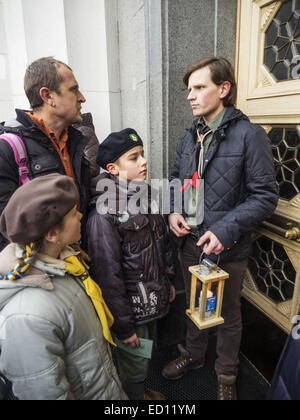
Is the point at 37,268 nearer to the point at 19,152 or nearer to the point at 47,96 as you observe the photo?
the point at 19,152

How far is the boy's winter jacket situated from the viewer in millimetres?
1039

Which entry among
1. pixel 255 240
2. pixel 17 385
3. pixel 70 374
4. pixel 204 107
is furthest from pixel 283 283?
pixel 17 385

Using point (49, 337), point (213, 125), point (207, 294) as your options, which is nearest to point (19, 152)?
point (49, 337)

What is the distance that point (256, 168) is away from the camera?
1.72 m

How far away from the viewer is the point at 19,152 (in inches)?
62.2

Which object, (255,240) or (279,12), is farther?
(255,240)

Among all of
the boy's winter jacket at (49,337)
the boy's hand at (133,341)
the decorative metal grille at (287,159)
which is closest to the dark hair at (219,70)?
the decorative metal grille at (287,159)

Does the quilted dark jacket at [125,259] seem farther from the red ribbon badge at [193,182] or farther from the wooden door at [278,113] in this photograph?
the wooden door at [278,113]

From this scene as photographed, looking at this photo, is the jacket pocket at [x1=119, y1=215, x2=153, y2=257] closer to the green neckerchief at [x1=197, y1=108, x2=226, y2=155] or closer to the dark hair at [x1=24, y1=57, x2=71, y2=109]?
the green neckerchief at [x1=197, y1=108, x2=226, y2=155]

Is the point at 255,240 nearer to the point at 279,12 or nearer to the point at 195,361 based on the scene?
the point at 195,361

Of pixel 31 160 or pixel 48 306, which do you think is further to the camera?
pixel 31 160

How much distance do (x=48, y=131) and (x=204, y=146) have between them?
107 cm

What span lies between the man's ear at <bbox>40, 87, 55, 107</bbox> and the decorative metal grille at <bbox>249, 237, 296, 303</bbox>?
2.03 m
